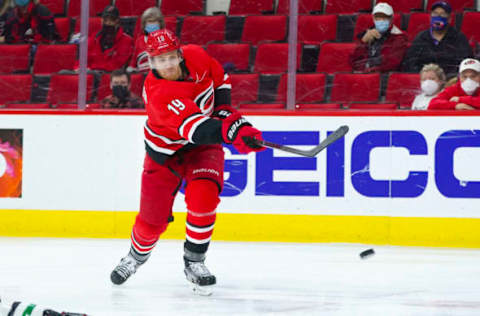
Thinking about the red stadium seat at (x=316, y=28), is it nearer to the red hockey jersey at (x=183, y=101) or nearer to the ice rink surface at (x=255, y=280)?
the ice rink surface at (x=255, y=280)

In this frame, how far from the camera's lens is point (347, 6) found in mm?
5324

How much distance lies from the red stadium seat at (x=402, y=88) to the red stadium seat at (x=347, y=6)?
459 millimetres

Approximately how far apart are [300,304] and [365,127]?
2246 millimetres

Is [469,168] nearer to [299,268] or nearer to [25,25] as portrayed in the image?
[299,268]

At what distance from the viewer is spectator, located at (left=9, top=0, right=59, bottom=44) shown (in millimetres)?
5766

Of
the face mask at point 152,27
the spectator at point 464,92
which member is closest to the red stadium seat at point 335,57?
the spectator at point 464,92

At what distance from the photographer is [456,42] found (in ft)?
17.0

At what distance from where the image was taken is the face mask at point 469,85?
5.19 metres

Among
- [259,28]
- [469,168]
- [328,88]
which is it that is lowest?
[469,168]

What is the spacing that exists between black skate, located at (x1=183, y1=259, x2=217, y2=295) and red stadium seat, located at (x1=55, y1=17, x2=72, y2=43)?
8.79 ft

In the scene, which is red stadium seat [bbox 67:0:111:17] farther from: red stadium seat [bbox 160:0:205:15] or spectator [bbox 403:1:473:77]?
spectator [bbox 403:1:473:77]

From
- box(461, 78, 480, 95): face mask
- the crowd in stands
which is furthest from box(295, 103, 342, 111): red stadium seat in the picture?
box(461, 78, 480, 95): face mask

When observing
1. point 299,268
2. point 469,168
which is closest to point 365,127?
point 469,168

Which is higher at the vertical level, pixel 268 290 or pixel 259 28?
pixel 259 28
